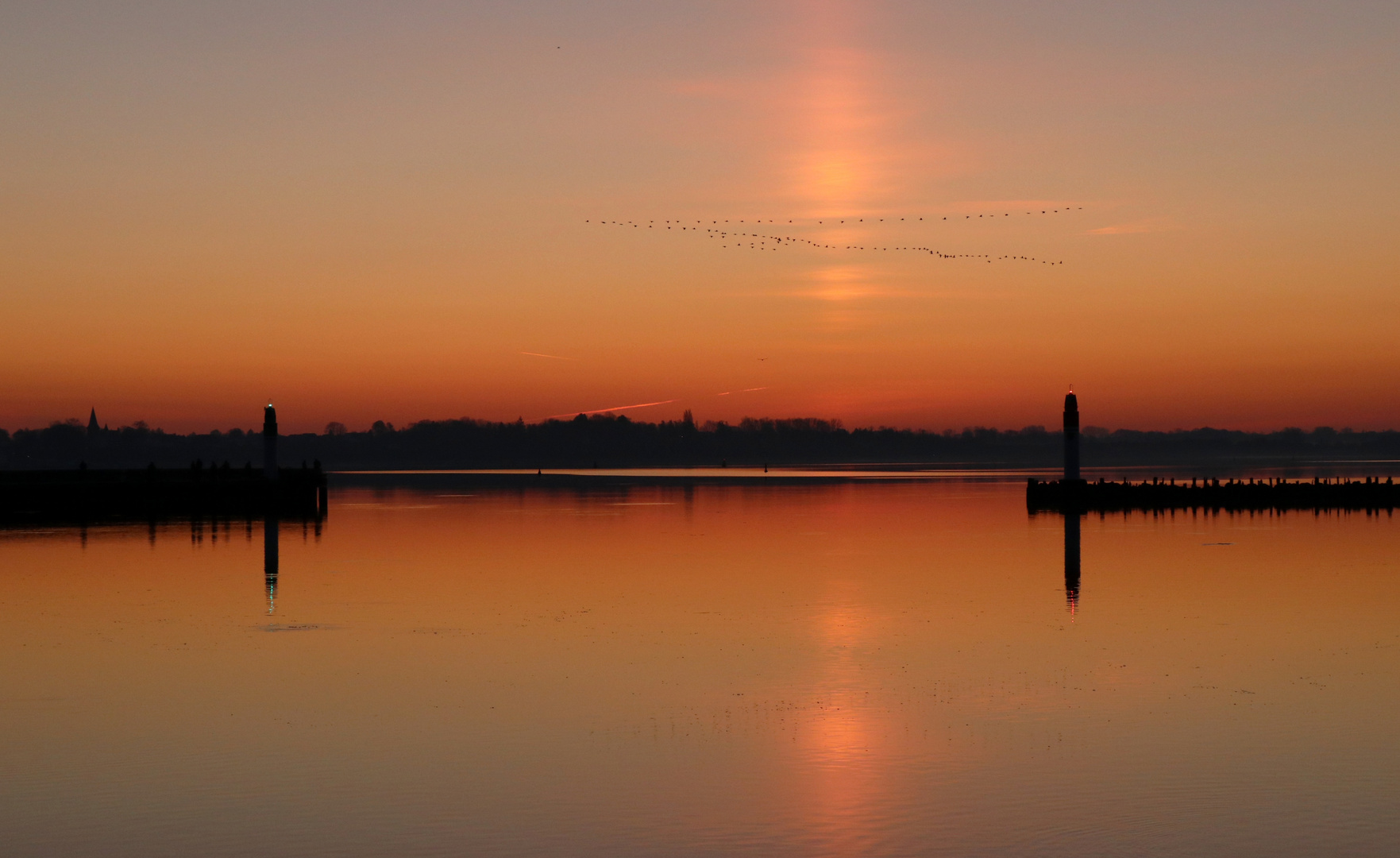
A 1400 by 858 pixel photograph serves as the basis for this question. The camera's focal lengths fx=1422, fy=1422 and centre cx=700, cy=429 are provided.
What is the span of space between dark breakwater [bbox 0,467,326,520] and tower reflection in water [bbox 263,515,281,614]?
12618 mm

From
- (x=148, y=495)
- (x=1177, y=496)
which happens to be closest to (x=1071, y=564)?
(x=1177, y=496)

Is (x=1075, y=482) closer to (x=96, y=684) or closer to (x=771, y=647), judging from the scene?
(x=771, y=647)

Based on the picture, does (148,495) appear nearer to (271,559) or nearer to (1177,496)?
(271,559)

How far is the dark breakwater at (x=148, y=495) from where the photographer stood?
275ft

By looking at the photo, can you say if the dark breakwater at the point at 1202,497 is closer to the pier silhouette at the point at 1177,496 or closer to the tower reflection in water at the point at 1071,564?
the pier silhouette at the point at 1177,496

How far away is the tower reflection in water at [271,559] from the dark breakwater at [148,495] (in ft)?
41.4

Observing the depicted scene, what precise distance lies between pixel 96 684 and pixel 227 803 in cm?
906

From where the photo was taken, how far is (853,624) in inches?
1223

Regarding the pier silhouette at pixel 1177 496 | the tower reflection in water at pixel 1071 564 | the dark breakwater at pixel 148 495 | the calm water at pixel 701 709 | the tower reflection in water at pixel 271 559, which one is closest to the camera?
the calm water at pixel 701 709

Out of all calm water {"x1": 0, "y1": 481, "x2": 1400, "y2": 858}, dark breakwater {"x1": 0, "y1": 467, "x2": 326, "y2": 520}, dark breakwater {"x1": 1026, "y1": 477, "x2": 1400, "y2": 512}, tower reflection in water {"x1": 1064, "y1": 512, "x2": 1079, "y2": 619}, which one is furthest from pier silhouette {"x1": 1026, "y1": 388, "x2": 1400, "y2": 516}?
dark breakwater {"x1": 0, "y1": 467, "x2": 326, "y2": 520}

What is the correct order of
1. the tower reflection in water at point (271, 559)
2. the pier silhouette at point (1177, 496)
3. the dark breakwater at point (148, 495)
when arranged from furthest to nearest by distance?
the pier silhouette at point (1177, 496) < the dark breakwater at point (148, 495) < the tower reflection in water at point (271, 559)

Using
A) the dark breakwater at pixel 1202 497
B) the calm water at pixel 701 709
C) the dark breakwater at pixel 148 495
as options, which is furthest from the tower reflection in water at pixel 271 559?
the dark breakwater at pixel 1202 497

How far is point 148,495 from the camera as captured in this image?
87438 mm

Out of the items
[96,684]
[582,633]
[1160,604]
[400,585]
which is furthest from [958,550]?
[96,684]
